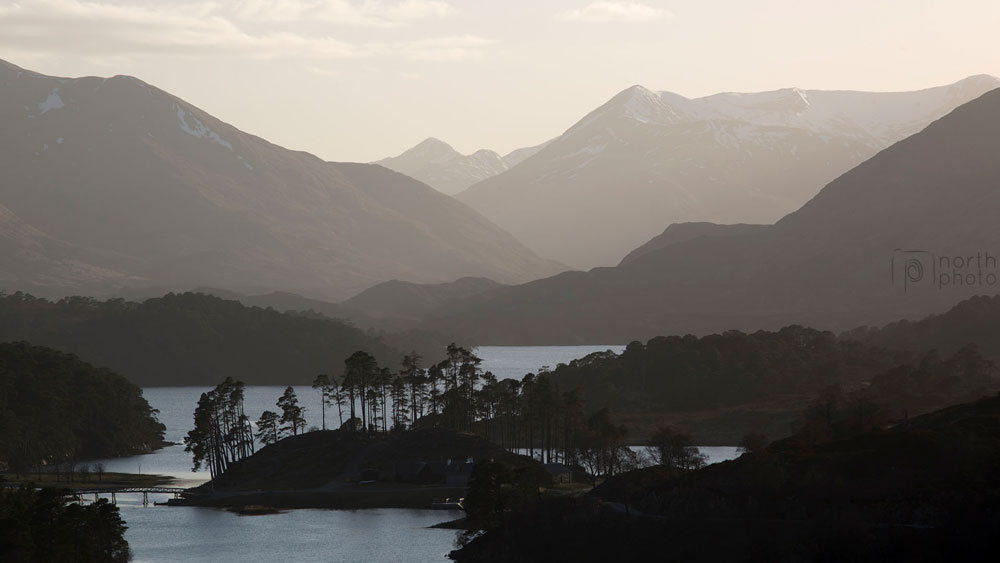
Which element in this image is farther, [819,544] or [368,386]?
[368,386]

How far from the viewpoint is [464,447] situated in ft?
537

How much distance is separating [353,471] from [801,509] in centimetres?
7239

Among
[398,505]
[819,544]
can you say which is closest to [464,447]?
[398,505]

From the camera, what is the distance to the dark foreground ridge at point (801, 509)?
93562mm

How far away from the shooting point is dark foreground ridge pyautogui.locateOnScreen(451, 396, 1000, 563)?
93562 millimetres

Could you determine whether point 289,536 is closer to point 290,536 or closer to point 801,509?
point 290,536

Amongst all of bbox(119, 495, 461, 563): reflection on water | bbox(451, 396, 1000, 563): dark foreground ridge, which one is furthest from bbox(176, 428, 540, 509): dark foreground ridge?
bbox(451, 396, 1000, 563): dark foreground ridge

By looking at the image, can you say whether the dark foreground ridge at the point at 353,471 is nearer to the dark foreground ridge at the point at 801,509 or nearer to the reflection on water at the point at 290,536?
the reflection on water at the point at 290,536

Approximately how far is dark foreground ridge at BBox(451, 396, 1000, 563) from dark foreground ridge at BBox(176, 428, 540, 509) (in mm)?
36118

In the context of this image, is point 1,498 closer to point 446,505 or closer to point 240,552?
point 240,552

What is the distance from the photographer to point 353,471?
536 ft

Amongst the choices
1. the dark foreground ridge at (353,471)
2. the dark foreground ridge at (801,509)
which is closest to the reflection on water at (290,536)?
the dark foreground ridge at (353,471)

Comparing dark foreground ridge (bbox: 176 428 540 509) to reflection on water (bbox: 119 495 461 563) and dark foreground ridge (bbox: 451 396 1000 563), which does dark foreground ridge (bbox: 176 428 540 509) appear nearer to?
reflection on water (bbox: 119 495 461 563)

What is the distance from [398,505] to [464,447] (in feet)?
56.5
